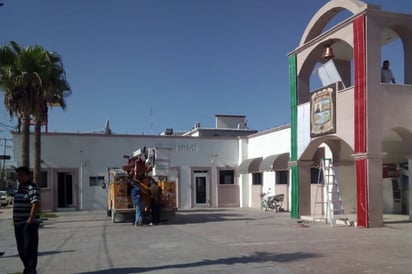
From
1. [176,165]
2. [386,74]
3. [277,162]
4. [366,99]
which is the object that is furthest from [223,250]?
[176,165]

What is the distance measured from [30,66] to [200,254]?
15.8m

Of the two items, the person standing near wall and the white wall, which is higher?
the person standing near wall

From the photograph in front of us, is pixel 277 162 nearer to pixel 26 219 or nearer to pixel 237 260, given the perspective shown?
pixel 237 260

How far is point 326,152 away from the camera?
24.1 meters

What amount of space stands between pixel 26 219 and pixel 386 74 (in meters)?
14.7

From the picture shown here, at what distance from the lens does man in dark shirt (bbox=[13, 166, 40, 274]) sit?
8992 millimetres

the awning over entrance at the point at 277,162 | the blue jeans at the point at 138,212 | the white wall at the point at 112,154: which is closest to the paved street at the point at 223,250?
the blue jeans at the point at 138,212

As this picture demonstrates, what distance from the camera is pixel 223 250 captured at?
12477 mm

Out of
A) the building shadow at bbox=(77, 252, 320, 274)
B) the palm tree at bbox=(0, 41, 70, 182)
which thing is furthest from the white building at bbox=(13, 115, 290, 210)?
the building shadow at bbox=(77, 252, 320, 274)

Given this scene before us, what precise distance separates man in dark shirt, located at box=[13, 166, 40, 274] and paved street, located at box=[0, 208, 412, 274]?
1070 mm

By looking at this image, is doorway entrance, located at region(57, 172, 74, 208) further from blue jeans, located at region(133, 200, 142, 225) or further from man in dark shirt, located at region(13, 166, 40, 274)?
man in dark shirt, located at region(13, 166, 40, 274)

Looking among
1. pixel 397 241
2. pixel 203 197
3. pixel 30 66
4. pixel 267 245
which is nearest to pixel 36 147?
pixel 30 66

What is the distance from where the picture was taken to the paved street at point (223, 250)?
10.1 metres

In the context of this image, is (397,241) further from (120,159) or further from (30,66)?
(120,159)
